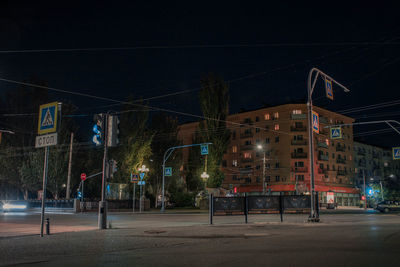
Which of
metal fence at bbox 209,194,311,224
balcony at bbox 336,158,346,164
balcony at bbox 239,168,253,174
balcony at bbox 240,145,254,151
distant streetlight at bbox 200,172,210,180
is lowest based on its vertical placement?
metal fence at bbox 209,194,311,224

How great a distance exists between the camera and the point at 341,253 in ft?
32.6

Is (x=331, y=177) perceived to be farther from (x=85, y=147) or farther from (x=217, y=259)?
(x=217, y=259)

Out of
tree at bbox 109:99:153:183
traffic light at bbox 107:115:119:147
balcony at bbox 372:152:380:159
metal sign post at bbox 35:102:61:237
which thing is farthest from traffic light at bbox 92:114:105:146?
balcony at bbox 372:152:380:159

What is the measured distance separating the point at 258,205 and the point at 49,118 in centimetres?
1428

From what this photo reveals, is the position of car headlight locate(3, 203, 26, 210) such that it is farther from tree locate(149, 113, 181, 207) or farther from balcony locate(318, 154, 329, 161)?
balcony locate(318, 154, 329, 161)

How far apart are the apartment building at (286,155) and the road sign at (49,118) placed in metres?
60.5

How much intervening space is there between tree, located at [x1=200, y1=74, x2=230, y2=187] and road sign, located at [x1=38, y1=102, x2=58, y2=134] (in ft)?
131

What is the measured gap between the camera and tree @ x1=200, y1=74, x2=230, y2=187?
Answer: 181 feet

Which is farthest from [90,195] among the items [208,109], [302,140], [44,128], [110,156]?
[302,140]

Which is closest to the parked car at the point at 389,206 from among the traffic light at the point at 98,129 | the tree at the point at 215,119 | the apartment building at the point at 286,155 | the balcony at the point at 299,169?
the tree at the point at 215,119

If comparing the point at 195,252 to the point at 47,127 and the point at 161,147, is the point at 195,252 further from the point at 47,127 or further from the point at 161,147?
the point at 161,147

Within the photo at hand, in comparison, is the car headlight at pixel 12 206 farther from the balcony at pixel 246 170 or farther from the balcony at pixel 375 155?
the balcony at pixel 375 155

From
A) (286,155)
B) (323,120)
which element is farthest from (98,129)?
(323,120)

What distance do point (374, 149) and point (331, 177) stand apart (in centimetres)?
2909
